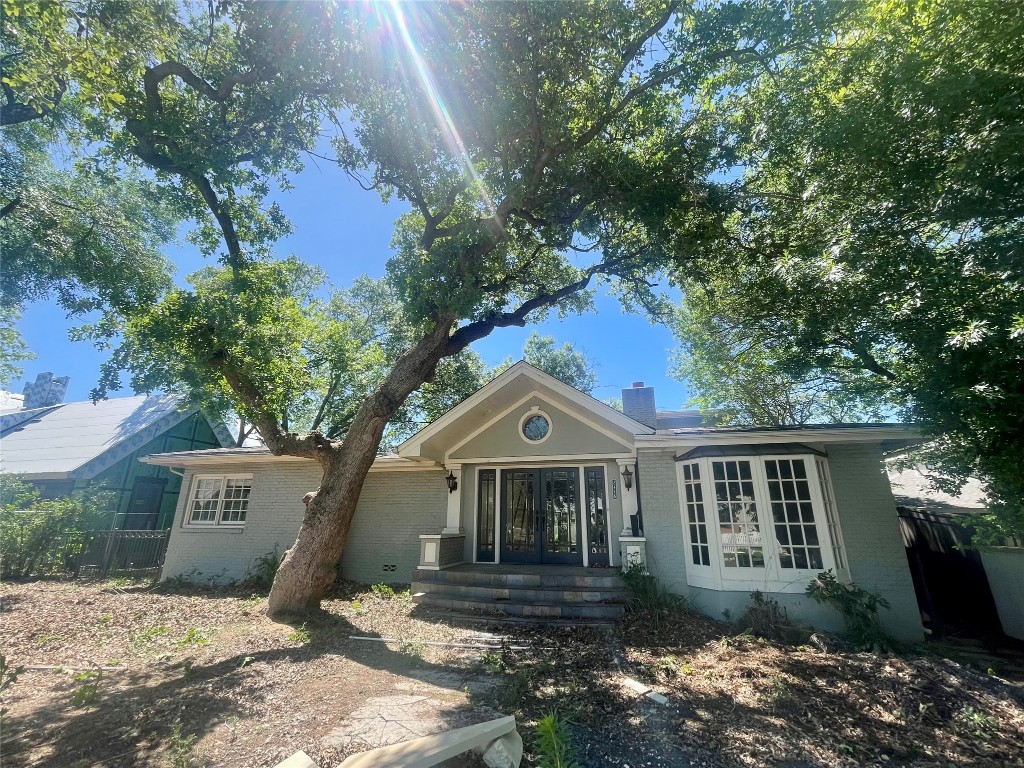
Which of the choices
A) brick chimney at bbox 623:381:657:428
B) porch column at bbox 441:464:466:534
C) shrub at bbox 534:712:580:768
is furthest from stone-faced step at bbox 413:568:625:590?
brick chimney at bbox 623:381:657:428

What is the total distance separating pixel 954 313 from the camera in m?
4.78

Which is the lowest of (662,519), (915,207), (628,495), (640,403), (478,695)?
(478,695)

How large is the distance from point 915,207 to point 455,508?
8.90 metres

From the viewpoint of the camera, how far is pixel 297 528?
34.4 feet

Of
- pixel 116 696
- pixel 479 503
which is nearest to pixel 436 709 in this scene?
pixel 116 696

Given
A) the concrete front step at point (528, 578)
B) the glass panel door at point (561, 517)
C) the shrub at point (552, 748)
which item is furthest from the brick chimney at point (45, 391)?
the shrub at point (552, 748)

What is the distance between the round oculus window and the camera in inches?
370

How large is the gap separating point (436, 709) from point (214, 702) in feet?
6.52

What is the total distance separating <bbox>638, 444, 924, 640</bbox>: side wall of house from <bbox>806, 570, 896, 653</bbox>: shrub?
0.23 meters

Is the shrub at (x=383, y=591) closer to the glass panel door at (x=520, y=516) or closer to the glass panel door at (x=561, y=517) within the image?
the glass panel door at (x=520, y=516)

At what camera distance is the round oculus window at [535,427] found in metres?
9.40

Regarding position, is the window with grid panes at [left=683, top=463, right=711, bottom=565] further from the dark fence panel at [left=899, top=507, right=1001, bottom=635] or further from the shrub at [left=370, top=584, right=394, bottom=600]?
the shrub at [left=370, top=584, right=394, bottom=600]

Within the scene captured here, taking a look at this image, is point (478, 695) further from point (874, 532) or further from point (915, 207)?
point (915, 207)

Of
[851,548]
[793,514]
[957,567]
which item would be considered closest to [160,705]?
[793,514]
